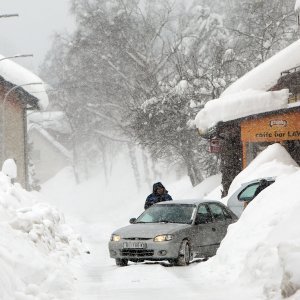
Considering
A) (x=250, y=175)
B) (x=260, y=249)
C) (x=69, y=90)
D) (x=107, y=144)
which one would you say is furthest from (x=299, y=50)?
(x=107, y=144)

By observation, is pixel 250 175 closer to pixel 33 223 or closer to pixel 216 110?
pixel 216 110

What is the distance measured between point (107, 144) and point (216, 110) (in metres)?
43.2

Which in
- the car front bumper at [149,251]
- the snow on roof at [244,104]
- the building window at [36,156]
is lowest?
the building window at [36,156]

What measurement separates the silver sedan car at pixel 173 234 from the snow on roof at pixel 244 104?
10.4 metres

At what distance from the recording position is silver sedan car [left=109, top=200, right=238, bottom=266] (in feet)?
38.0

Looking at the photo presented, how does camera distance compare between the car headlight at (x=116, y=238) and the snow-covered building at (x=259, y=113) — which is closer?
the car headlight at (x=116, y=238)

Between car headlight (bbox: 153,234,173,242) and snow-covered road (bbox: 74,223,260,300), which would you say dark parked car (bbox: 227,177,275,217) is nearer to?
snow-covered road (bbox: 74,223,260,300)

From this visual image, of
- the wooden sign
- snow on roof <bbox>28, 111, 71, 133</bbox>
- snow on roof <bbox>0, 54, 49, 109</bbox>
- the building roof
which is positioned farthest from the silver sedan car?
snow on roof <bbox>28, 111, 71, 133</bbox>

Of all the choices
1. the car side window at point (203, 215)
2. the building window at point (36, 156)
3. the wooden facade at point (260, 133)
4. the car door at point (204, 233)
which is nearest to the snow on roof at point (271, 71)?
the wooden facade at point (260, 133)

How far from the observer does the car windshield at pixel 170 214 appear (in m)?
12.7

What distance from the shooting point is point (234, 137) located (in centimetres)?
2716

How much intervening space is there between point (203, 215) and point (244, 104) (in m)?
11.5

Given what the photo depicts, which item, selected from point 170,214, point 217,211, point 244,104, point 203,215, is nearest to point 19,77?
point 244,104

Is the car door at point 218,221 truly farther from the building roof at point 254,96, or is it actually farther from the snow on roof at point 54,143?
the snow on roof at point 54,143
